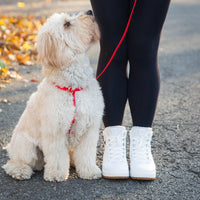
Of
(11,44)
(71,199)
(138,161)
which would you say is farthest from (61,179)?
(11,44)

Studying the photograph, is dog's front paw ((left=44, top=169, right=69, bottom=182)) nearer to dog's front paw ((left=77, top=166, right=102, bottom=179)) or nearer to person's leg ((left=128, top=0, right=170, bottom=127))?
dog's front paw ((left=77, top=166, right=102, bottom=179))

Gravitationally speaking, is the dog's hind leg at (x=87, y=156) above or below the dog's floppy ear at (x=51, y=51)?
below

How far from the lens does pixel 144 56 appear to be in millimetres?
2400

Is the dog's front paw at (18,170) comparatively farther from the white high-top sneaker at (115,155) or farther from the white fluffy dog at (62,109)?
the white high-top sneaker at (115,155)

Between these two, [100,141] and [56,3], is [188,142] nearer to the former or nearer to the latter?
[100,141]

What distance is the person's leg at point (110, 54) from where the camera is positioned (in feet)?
7.63

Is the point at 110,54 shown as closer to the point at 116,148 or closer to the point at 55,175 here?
the point at 116,148

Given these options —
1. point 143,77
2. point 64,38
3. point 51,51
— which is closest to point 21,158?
point 51,51

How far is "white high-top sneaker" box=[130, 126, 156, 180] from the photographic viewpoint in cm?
234

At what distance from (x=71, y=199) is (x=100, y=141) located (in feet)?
2.85

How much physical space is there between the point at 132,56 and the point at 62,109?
67cm

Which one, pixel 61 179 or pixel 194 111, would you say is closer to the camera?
pixel 61 179

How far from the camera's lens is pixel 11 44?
5.25m

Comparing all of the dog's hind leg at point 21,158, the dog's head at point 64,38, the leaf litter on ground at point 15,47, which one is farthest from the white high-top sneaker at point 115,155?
the leaf litter on ground at point 15,47
